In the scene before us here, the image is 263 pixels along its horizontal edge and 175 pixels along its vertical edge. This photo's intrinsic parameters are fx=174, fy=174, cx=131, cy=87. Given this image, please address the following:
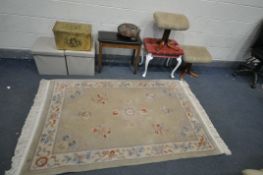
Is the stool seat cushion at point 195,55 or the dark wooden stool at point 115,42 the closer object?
the dark wooden stool at point 115,42

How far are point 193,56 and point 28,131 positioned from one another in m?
2.08

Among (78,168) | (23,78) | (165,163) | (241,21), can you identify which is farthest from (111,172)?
(241,21)

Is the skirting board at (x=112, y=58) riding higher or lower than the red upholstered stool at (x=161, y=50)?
lower

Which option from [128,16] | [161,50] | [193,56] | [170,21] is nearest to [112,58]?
[128,16]

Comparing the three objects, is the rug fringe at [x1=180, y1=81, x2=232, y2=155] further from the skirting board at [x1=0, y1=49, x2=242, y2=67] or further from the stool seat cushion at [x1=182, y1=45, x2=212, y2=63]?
the skirting board at [x1=0, y1=49, x2=242, y2=67]

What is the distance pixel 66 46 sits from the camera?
202 centimetres

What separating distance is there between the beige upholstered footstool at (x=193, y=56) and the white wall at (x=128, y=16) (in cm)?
22

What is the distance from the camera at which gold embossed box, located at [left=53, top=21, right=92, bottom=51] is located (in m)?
1.94

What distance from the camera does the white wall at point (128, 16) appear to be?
2105 millimetres

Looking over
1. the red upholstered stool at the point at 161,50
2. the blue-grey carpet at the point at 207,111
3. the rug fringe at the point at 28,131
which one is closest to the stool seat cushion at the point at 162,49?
the red upholstered stool at the point at 161,50

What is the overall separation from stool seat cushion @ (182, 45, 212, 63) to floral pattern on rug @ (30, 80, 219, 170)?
15.3 inches

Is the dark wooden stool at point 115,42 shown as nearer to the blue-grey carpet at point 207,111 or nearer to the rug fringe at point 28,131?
the blue-grey carpet at point 207,111

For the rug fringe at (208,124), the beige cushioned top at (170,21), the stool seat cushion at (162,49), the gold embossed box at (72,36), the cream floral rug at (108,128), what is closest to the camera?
the cream floral rug at (108,128)

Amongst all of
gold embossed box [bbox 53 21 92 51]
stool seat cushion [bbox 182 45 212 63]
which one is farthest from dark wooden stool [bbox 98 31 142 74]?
stool seat cushion [bbox 182 45 212 63]
